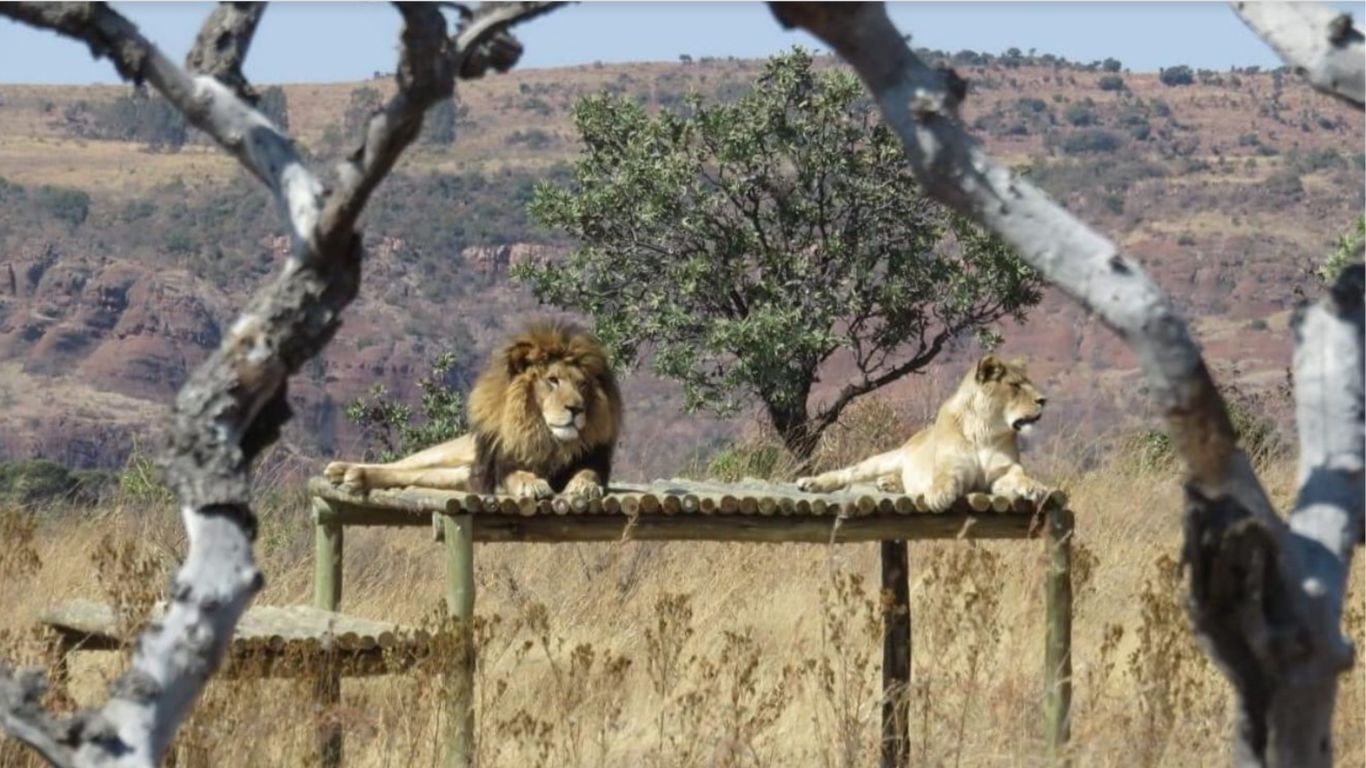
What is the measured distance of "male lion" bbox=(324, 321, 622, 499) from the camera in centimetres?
769

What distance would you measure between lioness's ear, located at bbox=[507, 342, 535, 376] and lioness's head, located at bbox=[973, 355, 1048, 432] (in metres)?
1.46

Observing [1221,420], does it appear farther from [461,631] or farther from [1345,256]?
[1345,256]

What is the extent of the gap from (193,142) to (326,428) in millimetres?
39038

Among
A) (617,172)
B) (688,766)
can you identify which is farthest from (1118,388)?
(688,766)

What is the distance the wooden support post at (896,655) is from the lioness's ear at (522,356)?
4.41ft

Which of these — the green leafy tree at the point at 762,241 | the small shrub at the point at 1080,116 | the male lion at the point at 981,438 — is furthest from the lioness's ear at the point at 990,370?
the small shrub at the point at 1080,116

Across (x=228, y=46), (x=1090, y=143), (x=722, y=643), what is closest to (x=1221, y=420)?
(x=228, y=46)

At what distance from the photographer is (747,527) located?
22.7 ft

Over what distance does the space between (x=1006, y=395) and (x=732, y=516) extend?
48.7 inches

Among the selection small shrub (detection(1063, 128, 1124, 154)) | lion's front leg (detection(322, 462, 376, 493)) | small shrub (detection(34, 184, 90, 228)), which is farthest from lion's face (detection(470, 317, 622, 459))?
small shrub (detection(1063, 128, 1124, 154))

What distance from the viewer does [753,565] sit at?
406 inches

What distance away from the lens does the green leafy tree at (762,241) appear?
17.4m

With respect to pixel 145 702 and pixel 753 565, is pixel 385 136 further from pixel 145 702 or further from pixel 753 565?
pixel 753 565

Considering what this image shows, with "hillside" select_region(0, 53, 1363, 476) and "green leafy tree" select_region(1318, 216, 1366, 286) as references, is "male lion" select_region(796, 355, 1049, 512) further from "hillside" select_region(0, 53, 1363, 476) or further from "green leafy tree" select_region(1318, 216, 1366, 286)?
"hillside" select_region(0, 53, 1363, 476)
